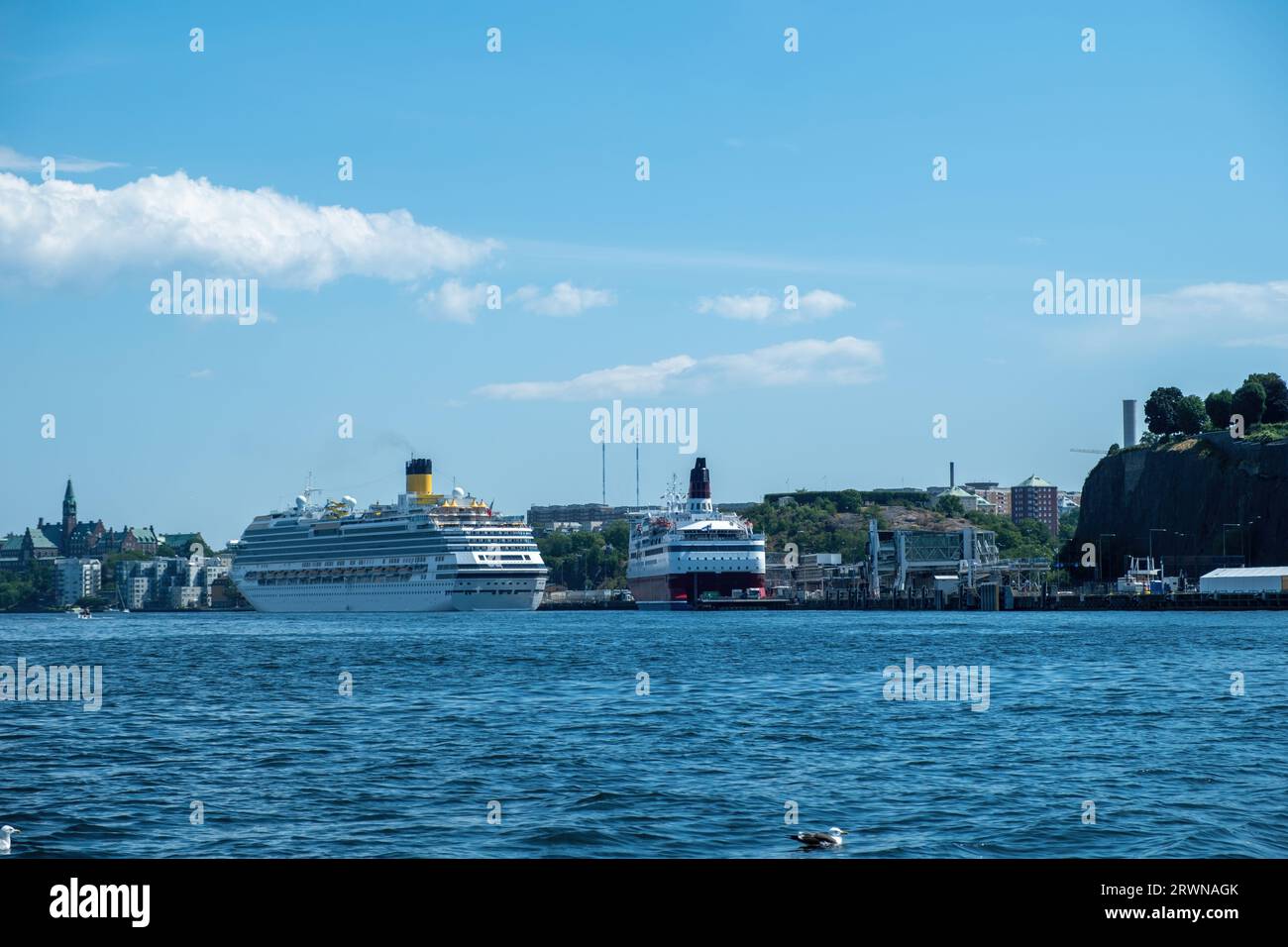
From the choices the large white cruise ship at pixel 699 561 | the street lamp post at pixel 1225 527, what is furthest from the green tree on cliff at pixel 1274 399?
the large white cruise ship at pixel 699 561

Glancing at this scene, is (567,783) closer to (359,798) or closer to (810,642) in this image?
(359,798)

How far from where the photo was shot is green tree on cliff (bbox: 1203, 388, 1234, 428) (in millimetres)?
170875

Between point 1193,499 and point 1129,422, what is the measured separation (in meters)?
43.4

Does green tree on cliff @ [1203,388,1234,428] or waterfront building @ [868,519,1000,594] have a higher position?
green tree on cliff @ [1203,388,1234,428]

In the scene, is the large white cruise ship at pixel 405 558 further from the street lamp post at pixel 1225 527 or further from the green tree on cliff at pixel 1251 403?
the green tree on cliff at pixel 1251 403

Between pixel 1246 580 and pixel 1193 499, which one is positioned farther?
pixel 1193 499

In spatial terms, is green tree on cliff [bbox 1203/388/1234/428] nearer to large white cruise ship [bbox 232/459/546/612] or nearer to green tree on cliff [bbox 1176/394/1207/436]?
green tree on cliff [bbox 1176/394/1207/436]

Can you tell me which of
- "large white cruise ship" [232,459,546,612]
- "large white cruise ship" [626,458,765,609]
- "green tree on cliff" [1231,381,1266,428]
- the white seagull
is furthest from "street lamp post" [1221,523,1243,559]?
the white seagull

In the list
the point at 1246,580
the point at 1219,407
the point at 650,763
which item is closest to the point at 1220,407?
the point at 1219,407

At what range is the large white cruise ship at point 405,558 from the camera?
140375 mm

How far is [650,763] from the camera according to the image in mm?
26000

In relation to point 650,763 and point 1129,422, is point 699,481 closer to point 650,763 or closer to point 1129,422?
point 1129,422

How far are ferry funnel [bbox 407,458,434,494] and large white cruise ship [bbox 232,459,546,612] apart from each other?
102mm

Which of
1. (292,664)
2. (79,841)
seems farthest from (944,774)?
(292,664)
